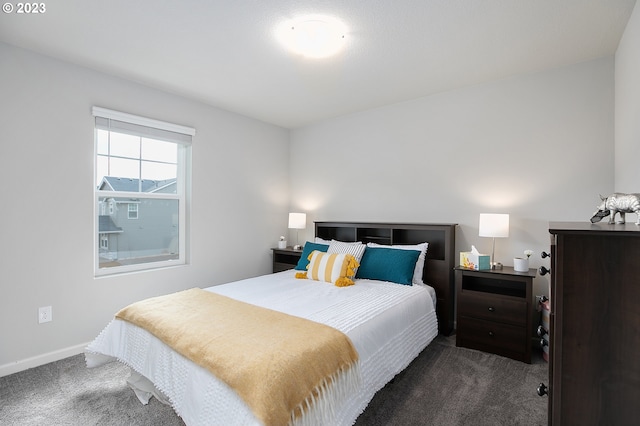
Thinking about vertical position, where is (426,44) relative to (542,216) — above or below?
above

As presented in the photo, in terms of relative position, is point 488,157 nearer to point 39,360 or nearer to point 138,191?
point 138,191

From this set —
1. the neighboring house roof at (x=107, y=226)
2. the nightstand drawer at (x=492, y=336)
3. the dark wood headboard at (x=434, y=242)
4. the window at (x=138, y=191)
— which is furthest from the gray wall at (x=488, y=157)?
the neighboring house roof at (x=107, y=226)

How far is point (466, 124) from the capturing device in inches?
127

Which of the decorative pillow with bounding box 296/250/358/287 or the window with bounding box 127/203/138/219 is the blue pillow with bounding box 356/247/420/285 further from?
the window with bounding box 127/203/138/219

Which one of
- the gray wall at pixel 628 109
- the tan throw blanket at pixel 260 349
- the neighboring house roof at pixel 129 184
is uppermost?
the gray wall at pixel 628 109

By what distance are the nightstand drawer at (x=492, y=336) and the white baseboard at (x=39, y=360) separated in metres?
3.40

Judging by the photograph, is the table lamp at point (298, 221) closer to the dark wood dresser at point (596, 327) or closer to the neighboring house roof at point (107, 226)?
the neighboring house roof at point (107, 226)

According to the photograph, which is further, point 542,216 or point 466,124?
point 466,124

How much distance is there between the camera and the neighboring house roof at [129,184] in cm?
299

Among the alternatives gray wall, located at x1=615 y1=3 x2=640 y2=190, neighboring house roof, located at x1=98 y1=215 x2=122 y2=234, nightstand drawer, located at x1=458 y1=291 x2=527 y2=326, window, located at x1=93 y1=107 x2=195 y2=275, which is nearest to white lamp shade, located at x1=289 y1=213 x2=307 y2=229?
window, located at x1=93 y1=107 x2=195 y2=275

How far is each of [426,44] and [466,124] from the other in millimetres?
1195

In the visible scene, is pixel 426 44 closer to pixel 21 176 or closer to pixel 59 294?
pixel 21 176

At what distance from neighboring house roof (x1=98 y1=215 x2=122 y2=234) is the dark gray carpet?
1.12m

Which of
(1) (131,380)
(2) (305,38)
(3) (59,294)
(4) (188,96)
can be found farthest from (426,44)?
(3) (59,294)
